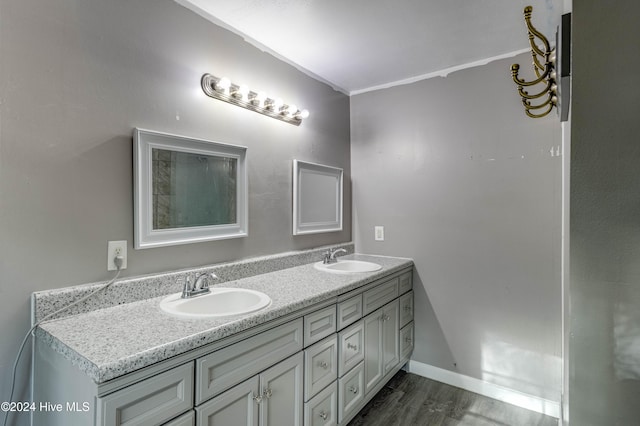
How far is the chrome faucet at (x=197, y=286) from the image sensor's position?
1.43 meters

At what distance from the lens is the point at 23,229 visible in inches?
43.2

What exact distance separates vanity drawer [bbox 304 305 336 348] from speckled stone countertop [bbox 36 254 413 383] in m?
0.07

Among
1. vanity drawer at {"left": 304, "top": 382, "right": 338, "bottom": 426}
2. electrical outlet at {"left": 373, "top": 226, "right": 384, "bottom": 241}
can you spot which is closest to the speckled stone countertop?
vanity drawer at {"left": 304, "top": 382, "right": 338, "bottom": 426}

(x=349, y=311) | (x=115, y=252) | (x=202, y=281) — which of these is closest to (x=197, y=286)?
(x=202, y=281)

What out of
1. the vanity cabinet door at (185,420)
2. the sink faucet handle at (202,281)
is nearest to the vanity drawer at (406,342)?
the sink faucet handle at (202,281)

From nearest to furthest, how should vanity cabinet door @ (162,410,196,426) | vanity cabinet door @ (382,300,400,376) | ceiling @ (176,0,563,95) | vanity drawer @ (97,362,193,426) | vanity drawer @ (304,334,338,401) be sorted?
1. vanity drawer @ (97,362,193,426)
2. vanity cabinet door @ (162,410,196,426)
3. vanity drawer @ (304,334,338,401)
4. ceiling @ (176,0,563,95)
5. vanity cabinet door @ (382,300,400,376)

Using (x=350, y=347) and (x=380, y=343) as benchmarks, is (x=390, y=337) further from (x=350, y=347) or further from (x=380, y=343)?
(x=350, y=347)

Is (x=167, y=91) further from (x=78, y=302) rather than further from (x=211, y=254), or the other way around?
(x=78, y=302)

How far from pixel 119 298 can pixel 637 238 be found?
1571 mm

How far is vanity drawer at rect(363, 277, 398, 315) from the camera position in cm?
190

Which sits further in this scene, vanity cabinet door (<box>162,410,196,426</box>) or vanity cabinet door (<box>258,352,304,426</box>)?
vanity cabinet door (<box>258,352,304,426</box>)

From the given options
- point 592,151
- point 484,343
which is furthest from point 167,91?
point 484,343

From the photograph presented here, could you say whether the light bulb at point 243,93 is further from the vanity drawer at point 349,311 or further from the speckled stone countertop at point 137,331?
the vanity drawer at point 349,311

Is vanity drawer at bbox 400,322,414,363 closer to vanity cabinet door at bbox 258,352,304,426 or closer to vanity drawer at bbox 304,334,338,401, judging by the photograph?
vanity drawer at bbox 304,334,338,401
